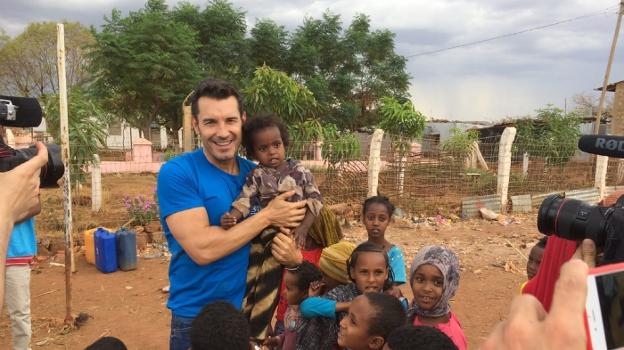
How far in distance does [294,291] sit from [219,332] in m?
0.98

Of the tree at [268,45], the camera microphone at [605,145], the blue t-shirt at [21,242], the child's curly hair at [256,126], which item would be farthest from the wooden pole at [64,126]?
the tree at [268,45]

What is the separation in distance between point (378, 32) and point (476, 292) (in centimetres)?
2076

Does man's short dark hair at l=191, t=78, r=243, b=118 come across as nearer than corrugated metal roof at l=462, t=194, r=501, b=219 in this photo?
Yes

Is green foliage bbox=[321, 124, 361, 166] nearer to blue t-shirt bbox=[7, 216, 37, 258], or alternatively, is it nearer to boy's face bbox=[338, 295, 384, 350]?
blue t-shirt bbox=[7, 216, 37, 258]

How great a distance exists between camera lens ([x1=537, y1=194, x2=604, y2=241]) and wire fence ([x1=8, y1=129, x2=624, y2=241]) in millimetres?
6633

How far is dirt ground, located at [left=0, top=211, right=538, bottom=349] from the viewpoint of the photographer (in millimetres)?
4188

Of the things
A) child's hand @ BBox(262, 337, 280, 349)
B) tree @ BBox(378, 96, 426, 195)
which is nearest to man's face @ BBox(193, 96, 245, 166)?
child's hand @ BBox(262, 337, 280, 349)

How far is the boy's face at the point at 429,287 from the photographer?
2.25 m

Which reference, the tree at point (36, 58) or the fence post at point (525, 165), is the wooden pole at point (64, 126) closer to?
the fence post at point (525, 165)

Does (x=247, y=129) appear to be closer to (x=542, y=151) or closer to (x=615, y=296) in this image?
(x=615, y=296)

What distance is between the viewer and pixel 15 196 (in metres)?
1.20

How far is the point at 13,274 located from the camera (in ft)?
10.6

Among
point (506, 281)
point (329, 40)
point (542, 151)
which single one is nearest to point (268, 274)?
point (506, 281)

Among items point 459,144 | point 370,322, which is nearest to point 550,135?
point 459,144
